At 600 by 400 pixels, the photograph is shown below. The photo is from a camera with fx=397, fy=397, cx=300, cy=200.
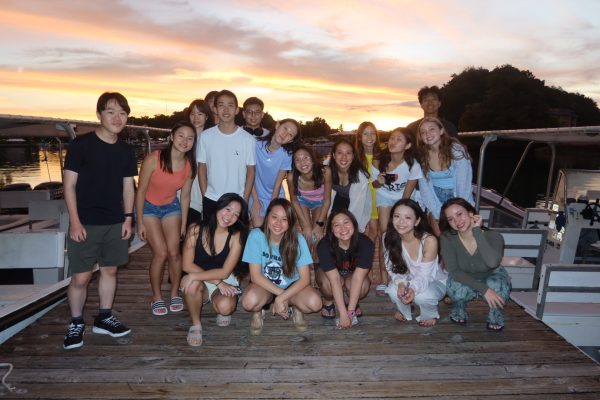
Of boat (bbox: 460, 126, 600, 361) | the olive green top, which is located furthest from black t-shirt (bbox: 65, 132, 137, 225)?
boat (bbox: 460, 126, 600, 361)

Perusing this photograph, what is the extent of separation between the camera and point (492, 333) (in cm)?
382

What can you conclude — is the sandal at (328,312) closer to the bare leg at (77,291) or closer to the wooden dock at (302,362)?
the wooden dock at (302,362)

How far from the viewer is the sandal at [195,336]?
350 cm

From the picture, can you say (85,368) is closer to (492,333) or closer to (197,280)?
(197,280)

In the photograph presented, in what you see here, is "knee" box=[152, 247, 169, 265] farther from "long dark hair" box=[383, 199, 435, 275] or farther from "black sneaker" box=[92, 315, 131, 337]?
"long dark hair" box=[383, 199, 435, 275]

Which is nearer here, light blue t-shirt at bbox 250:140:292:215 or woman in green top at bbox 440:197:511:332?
woman in green top at bbox 440:197:511:332

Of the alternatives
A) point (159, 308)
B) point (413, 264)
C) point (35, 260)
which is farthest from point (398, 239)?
point (35, 260)

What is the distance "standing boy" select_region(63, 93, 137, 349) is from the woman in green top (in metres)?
3.06

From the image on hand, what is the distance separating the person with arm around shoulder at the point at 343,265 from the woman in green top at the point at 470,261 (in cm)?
82

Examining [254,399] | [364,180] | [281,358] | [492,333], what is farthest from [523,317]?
[254,399]

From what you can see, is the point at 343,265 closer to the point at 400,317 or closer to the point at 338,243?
the point at 338,243

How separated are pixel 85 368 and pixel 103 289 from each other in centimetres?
72

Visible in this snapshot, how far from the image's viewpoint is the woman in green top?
12.6 ft

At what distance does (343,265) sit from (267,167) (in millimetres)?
1481
